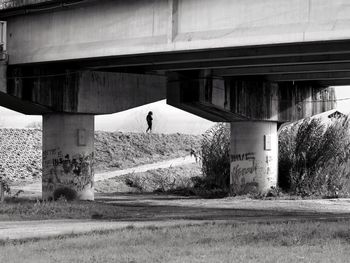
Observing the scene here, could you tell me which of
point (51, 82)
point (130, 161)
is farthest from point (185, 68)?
point (130, 161)

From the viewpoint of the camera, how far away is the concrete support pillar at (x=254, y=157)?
109 ft

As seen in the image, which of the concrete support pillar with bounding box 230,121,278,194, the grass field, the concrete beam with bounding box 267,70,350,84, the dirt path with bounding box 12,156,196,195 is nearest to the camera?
the grass field

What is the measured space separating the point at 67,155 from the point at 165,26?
819cm

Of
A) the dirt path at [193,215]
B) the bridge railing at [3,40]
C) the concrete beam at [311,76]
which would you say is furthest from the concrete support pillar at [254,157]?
the bridge railing at [3,40]

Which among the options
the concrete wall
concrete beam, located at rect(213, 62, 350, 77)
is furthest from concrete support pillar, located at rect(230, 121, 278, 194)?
the concrete wall

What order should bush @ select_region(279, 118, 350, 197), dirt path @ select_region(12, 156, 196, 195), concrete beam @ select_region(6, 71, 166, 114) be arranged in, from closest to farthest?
concrete beam @ select_region(6, 71, 166, 114)
bush @ select_region(279, 118, 350, 197)
dirt path @ select_region(12, 156, 196, 195)

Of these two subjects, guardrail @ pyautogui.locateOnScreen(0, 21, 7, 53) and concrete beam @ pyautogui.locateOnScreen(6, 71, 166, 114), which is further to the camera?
concrete beam @ pyautogui.locateOnScreen(6, 71, 166, 114)

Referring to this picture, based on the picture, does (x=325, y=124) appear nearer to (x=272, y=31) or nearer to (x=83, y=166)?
(x=83, y=166)

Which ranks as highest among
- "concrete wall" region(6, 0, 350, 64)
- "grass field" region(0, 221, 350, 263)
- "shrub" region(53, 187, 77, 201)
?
"concrete wall" region(6, 0, 350, 64)

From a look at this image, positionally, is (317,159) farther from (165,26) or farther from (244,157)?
(165,26)

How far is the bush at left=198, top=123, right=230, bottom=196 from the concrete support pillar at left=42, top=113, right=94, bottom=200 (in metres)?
9.49

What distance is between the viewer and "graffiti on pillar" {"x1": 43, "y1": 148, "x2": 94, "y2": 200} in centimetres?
2938

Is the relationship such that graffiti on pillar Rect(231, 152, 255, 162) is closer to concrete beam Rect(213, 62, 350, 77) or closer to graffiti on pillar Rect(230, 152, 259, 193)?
graffiti on pillar Rect(230, 152, 259, 193)

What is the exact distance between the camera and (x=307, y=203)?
98.9ft
